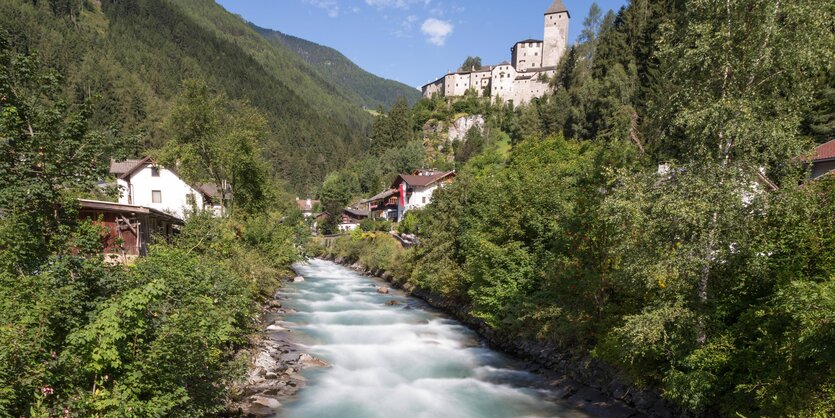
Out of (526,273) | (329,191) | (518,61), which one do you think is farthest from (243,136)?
(518,61)

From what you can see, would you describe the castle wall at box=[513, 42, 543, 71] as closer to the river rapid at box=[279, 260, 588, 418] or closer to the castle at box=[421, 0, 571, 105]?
the castle at box=[421, 0, 571, 105]

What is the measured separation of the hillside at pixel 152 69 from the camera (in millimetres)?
107750

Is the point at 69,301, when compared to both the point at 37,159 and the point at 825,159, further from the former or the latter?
the point at 825,159

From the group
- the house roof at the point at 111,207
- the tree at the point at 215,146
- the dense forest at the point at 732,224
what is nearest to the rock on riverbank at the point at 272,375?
the house roof at the point at 111,207

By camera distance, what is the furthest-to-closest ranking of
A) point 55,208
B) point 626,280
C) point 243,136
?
point 243,136
point 626,280
point 55,208

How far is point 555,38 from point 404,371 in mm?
133838

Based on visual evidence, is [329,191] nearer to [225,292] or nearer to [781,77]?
[225,292]

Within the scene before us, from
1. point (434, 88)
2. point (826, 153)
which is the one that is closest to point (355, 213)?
point (826, 153)

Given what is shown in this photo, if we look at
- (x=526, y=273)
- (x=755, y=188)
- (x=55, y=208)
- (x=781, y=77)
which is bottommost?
(x=526, y=273)

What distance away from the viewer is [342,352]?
21.9 meters

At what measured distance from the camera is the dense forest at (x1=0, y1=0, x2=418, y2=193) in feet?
353

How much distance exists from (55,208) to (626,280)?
1383cm

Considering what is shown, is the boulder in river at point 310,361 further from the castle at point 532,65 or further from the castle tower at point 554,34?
the castle tower at point 554,34

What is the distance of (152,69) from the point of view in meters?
139
